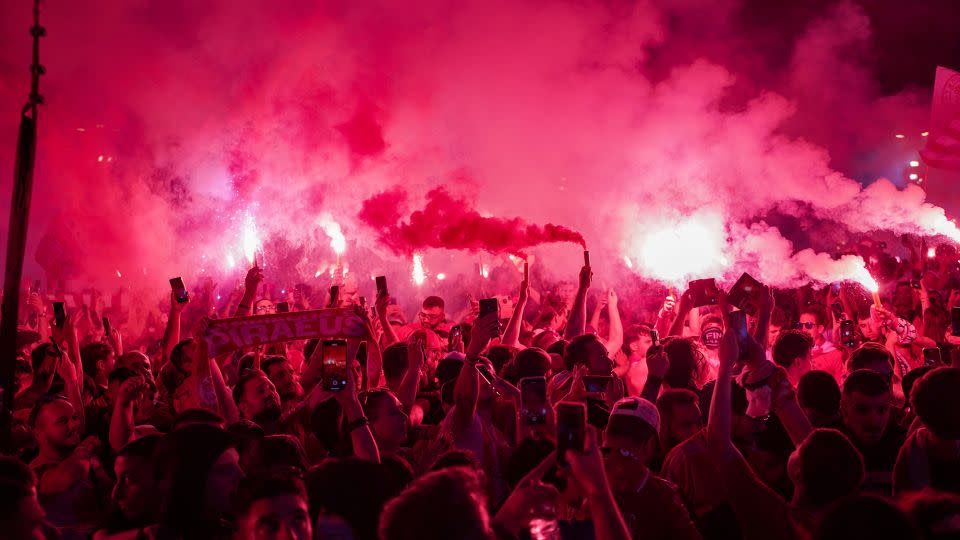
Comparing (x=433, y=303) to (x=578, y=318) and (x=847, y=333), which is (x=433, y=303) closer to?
(x=578, y=318)

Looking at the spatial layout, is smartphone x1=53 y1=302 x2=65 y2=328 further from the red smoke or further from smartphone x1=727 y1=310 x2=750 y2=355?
the red smoke

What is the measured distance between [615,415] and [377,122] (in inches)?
481

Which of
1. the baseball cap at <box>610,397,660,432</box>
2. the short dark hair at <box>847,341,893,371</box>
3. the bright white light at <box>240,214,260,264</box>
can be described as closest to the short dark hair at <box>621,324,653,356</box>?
the short dark hair at <box>847,341,893,371</box>

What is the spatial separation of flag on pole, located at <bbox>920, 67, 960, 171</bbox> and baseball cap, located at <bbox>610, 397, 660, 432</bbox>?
15.6 meters

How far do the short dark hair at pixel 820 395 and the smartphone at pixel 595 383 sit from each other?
4.28ft

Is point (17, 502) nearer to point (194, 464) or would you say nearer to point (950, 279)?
point (194, 464)

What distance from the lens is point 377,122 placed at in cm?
1541

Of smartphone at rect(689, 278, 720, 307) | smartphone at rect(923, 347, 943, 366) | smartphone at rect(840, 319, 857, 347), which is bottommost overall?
smartphone at rect(923, 347, 943, 366)

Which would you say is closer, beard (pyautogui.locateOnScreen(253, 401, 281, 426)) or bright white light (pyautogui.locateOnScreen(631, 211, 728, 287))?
beard (pyautogui.locateOnScreen(253, 401, 281, 426))

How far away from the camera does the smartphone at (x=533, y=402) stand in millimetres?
4328

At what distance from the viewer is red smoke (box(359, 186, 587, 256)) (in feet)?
45.1

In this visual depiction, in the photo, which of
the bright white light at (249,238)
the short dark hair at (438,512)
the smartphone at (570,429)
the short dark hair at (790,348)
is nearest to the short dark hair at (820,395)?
the short dark hair at (790,348)

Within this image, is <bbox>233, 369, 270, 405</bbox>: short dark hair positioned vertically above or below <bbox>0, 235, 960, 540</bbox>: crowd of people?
above

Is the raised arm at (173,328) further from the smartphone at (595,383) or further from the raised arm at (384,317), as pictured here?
the smartphone at (595,383)
